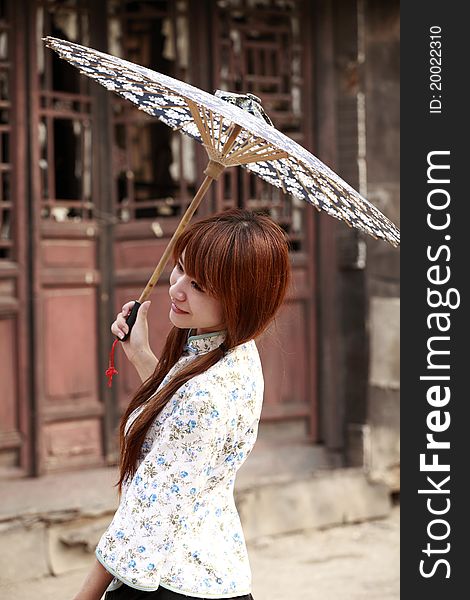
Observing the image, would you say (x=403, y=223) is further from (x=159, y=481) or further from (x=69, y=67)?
(x=159, y=481)

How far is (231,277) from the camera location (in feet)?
7.88

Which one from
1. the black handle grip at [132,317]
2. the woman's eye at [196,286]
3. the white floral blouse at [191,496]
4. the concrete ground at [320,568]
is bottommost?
the concrete ground at [320,568]

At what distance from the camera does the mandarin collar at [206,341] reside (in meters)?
2.53

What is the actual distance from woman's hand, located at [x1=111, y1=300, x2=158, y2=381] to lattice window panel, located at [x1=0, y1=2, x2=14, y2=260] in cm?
288

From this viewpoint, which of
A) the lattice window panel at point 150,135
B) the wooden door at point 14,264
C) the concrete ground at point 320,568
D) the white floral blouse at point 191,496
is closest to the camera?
the white floral blouse at point 191,496

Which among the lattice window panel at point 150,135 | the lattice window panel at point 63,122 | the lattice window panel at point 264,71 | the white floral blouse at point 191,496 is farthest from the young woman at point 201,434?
the lattice window panel at point 264,71

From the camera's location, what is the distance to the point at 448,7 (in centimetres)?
577

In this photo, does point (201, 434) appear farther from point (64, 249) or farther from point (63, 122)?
point (63, 122)

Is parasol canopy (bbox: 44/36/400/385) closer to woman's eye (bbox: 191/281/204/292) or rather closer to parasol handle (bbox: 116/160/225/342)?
parasol handle (bbox: 116/160/225/342)

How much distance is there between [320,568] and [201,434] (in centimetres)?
359

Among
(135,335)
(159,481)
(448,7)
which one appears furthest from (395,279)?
(159,481)

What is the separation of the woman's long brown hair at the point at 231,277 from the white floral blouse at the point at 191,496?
4 cm

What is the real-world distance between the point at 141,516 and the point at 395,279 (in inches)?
172

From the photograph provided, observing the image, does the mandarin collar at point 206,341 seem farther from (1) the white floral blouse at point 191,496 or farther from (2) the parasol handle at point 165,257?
(2) the parasol handle at point 165,257
